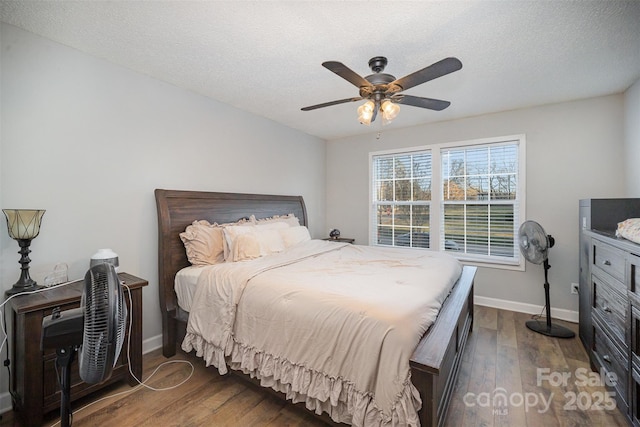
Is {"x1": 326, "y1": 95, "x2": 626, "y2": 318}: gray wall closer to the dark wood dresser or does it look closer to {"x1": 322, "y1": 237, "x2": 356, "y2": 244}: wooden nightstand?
the dark wood dresser

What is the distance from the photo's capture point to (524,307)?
3.46m

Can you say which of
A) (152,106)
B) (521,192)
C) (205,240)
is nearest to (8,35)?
(152,106)

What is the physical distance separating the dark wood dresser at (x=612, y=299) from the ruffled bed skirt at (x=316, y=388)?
1374 millimetres

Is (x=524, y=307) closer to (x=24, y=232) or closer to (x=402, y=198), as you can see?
(x=402, y=198)

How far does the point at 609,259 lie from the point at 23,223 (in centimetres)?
392

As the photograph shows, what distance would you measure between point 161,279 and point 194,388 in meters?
0.99

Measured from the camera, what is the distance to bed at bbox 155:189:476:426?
50.9 inches

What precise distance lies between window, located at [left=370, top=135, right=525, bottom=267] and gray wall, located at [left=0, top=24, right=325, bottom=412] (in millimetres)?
2542

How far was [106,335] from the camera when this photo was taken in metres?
1.03

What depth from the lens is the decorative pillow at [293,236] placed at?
128 inches

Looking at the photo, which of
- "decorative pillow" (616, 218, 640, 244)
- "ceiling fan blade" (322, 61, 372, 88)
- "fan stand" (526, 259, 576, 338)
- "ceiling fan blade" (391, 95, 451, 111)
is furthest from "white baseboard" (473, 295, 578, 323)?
"ceiling fan blade" (322, 61, 372, 88)

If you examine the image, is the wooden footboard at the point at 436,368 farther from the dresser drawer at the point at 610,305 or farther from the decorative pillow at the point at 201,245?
the decorative pillow at the point at 201,245

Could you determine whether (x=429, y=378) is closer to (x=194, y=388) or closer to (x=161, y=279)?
(x=194, y=388)

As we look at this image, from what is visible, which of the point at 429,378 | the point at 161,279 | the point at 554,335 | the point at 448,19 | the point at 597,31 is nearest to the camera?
the point at 429,378
